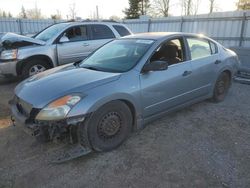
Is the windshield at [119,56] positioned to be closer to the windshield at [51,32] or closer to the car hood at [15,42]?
the car hood at [15,42]

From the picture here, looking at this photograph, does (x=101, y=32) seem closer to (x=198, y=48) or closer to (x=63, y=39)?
(x=63, y=39)

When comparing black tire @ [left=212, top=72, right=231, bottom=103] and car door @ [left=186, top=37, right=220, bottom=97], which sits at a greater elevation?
car door @ [left=186, top=37, right=220, bottom=97]

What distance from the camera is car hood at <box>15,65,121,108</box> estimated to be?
331 centimetres

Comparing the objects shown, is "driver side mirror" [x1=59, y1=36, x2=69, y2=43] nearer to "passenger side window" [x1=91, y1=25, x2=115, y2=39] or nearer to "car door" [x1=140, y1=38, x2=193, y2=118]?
"passenger side window" [x1=91, y1=25, x2=115, y2=39]

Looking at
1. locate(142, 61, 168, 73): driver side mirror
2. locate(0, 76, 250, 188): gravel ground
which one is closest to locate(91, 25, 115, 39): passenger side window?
locate(0, 76, 250, 188): gravel ground

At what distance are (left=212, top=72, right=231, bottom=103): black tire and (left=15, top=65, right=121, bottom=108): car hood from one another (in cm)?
271

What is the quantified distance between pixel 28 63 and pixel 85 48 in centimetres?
168

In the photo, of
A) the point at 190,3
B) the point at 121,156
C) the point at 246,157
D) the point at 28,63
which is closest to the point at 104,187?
the point at 121,156

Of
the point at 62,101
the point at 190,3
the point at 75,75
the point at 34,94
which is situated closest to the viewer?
the point at 62,101

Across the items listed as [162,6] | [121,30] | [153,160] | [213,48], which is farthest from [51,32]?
[162,6]

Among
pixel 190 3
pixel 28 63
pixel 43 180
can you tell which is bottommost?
pixel 43 180

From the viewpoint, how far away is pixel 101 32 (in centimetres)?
796

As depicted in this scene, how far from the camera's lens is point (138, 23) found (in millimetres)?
15867

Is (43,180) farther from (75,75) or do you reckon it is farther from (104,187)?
(75,75)
